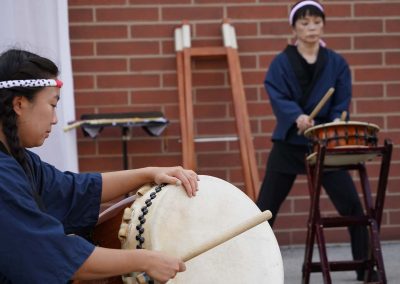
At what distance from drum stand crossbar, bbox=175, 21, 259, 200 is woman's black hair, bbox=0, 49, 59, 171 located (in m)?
2.47

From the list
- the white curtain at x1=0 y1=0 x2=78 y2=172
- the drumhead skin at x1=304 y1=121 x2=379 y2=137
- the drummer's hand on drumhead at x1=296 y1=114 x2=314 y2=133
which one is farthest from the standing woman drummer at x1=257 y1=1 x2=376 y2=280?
the white curtain at x1=0 y1=0 x2=78 y2=172

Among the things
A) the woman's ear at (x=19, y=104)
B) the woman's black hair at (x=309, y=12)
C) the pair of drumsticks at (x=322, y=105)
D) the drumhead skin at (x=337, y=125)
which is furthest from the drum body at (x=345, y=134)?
the woman's ear at (x=19, y=104)

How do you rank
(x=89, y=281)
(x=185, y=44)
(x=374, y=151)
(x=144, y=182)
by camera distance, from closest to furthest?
(x=89, y=281), (x=144, y=182), (x=374, y=151), (x=185, y=44)

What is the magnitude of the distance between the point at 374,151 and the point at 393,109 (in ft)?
4.62

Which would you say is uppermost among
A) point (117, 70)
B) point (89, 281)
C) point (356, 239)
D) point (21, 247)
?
point (117, 70)

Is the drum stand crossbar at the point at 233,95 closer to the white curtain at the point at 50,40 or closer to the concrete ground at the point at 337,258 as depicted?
the concrete ground at the point at 337,258

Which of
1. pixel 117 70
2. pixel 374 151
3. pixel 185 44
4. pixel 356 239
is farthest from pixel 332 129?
pixel 117 70

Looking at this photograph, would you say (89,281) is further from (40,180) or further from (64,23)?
(64,23)

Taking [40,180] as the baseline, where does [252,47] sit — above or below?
above

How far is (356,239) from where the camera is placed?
14.5 ft

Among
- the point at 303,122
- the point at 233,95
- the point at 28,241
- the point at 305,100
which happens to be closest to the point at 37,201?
the point at 28,241

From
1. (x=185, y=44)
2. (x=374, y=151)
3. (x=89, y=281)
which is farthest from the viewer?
(x=185, y=44)

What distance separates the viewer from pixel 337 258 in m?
4.85

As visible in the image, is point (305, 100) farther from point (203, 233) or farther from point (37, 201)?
point (37, 201)
